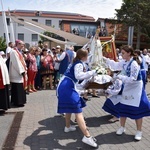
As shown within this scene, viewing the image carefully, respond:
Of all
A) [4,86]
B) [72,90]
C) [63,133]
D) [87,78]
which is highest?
[87,78]

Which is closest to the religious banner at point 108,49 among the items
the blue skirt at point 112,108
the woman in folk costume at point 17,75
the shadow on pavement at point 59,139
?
the blue skirt at point 112,108

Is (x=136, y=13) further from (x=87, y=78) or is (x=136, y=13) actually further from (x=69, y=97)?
(x=69, y=97)

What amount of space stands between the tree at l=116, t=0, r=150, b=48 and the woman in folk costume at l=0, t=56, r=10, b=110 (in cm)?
2225

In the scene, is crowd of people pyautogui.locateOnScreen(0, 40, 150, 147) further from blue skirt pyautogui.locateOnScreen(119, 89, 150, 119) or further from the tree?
the tree

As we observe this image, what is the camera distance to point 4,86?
6.21m

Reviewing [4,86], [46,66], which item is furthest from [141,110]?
[46,66]

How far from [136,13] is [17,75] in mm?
21828

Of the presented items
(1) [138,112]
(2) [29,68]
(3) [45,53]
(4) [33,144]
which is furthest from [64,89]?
(3) [45,53]

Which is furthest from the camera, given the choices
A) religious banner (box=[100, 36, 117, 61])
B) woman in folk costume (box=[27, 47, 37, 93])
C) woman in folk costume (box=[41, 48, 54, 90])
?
woman in folk costume (box=[41, 48, 54, 90])

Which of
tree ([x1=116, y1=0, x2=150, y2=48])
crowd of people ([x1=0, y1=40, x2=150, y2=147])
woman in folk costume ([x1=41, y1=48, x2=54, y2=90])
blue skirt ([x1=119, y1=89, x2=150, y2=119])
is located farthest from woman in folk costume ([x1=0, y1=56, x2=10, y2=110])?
tree ([x1=116, y1=0, x2=150, y2=48])

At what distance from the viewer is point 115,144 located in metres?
4.39

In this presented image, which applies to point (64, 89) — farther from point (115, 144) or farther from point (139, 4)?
point (139, 4)

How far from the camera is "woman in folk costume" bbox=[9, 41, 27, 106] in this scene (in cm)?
686

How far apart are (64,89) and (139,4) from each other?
2452cm
